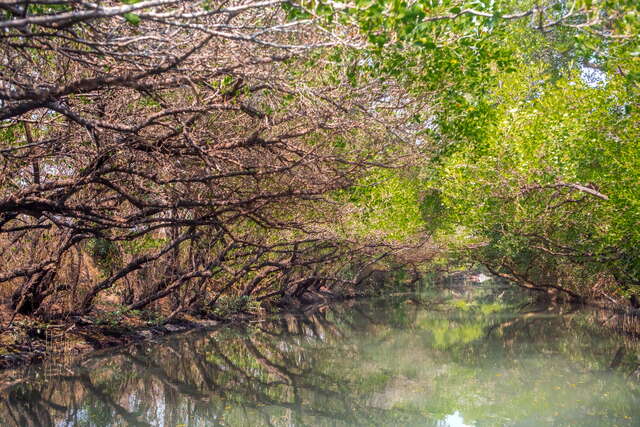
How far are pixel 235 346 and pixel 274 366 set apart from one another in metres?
3.30

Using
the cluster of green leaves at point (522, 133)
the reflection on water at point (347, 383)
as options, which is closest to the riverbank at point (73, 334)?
the reflection on water at point (347, 383)

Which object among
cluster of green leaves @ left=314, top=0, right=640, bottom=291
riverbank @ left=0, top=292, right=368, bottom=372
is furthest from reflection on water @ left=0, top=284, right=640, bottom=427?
cluster of green leaves @ left=314, top=0, right=640, bottom=291

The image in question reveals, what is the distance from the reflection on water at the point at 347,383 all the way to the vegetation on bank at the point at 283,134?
2.40m

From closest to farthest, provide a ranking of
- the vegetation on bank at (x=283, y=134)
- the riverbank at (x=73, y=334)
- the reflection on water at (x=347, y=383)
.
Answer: the vegetation on bank at (x=283, y=134) < the reflection on water at (x=347, y=383) < the riverbank at (x=73, y=334)

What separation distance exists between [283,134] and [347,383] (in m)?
4.90

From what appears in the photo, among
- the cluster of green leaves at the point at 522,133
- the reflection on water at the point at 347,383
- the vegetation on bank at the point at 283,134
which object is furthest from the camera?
the reflection on water at the point at 347,383

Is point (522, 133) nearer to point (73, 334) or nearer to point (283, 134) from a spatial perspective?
point (283, 134)

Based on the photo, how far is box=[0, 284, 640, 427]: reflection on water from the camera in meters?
8.61

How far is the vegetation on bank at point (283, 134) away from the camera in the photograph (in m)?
5.46

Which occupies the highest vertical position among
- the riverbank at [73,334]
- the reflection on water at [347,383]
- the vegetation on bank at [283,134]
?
the vegetation on bank at [283,134]

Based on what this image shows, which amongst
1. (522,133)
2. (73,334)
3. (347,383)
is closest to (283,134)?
(347,383)

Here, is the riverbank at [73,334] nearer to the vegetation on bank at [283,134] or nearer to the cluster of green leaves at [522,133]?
the vegetation on bank at [283,134]

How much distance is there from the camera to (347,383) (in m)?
11.1

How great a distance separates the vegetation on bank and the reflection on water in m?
2.40
